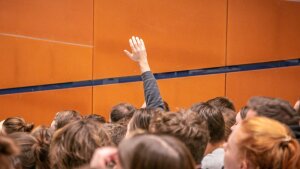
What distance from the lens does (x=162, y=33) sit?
254 inches

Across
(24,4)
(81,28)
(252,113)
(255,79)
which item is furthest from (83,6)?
(252,113)

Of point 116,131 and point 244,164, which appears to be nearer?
point 244,164

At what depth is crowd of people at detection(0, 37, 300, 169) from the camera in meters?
1.49

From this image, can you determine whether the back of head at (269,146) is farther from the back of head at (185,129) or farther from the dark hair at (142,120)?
the dark hair at (142,120)

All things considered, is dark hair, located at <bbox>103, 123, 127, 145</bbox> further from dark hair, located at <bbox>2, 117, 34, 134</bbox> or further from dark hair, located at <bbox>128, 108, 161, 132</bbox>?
dark hair, located at <bbox>2, 117, 34, 134</bbox>

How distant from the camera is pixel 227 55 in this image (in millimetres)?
6480

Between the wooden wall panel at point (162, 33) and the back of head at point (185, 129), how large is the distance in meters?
4.06

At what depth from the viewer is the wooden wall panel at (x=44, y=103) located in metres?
6.31

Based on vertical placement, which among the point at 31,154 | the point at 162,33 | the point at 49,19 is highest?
the point at 49,19

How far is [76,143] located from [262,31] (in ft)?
15.2

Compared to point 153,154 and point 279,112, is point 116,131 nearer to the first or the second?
point 279,112

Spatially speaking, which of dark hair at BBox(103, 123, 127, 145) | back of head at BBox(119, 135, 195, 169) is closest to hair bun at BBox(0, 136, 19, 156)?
back of head at BBox(119, 135, 195, 169)

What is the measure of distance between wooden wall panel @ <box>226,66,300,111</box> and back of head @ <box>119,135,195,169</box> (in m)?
5.06

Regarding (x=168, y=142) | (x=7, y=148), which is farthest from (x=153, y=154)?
(x=7, y=148)
